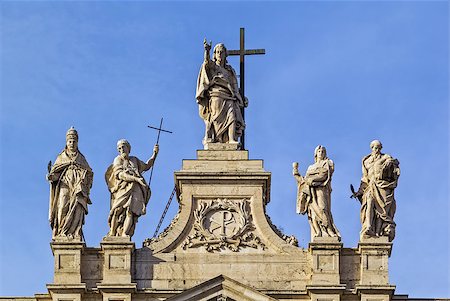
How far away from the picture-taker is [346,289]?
58.8m

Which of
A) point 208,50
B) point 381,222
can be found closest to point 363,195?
point 381,222

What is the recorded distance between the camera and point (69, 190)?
5997cm

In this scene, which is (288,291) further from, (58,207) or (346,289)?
(58,207)

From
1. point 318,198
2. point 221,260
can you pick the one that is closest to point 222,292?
point 221,260

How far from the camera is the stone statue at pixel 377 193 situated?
59.6m

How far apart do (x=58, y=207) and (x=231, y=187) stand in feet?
12.3

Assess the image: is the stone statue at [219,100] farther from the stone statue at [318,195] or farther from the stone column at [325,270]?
the stone column at [325,270]

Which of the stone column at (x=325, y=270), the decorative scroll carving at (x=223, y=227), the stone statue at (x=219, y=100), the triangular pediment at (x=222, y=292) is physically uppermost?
the stone statue at (x=219, y=100)

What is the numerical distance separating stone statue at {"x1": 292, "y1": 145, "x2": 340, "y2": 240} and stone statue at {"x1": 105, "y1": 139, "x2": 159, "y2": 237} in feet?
10.9

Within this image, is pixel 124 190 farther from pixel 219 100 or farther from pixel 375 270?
pixel 375 270

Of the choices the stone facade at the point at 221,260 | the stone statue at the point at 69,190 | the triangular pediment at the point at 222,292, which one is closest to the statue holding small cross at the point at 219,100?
the stone facade at the point at 221,260

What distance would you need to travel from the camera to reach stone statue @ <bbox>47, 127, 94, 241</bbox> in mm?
59562

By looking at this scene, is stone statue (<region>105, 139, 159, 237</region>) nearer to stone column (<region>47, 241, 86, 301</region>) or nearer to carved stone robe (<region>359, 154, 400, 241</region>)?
stone column (<region>47, 241, 86, 301</region>)

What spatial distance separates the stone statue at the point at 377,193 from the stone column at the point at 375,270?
11.8 inches
